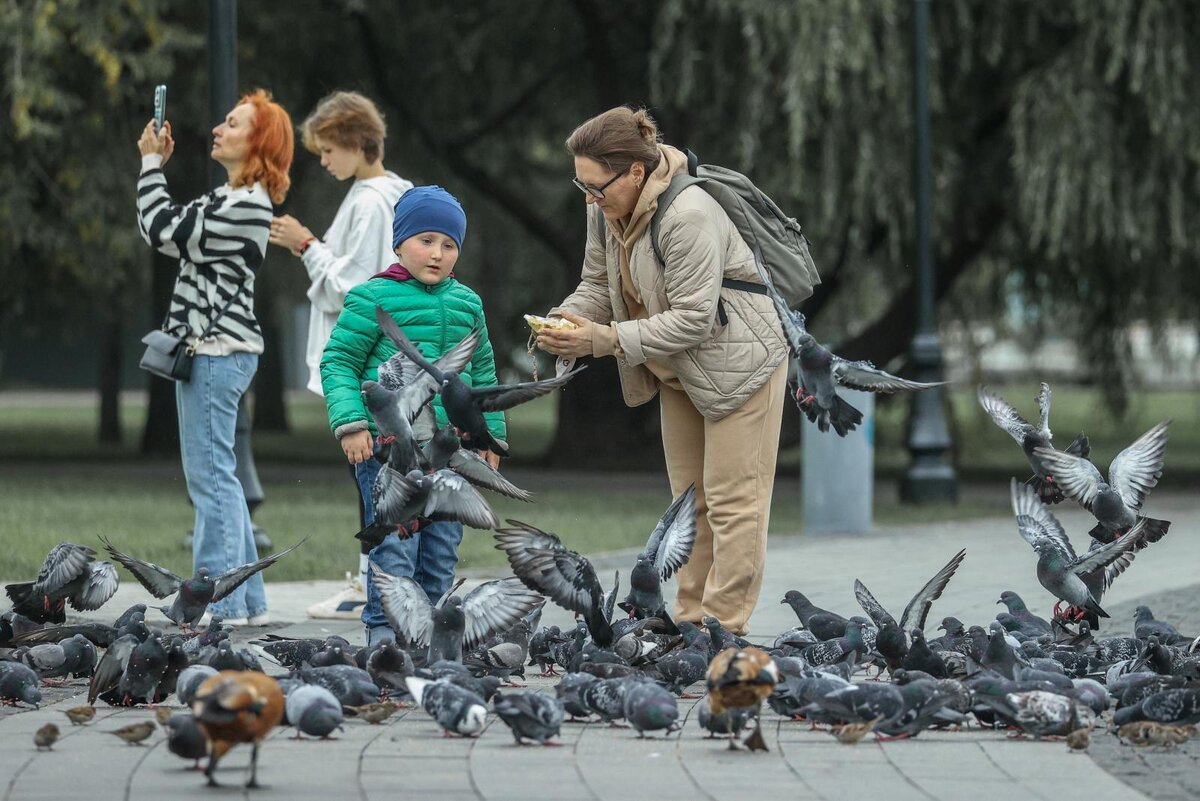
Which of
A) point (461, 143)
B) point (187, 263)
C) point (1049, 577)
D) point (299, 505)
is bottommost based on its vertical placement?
point (299, 505)

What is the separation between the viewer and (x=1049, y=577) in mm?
6695

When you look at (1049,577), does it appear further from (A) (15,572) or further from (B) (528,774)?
(A) (15,572)

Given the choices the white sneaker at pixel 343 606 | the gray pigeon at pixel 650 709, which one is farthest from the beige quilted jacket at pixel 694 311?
the white sneaker at pixel 343 606

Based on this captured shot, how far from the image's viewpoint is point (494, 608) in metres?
6.25

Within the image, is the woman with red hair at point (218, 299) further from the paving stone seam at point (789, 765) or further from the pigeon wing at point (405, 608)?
the paving stone seam at point (789, 765)

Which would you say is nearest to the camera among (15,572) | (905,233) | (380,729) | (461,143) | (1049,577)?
(380,729)

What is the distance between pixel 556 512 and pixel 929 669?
8370 mm

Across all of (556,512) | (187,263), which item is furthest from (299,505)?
(187,263)

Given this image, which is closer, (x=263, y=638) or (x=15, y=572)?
(x=263, y=638)

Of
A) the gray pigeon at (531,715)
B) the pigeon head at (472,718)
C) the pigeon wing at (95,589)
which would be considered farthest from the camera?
the pigeon wing at (95,589)

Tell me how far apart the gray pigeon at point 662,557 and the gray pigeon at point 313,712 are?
1.56 m

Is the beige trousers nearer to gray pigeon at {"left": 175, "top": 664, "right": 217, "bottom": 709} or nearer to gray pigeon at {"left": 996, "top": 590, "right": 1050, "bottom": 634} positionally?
gray pigeon at {"left": 996, "top": 590, "right": 1050, "bottom": 634}

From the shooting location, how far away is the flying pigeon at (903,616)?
20.3 feet

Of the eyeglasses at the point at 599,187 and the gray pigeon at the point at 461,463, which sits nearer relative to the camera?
the gray pigeon at the point at 461,463
